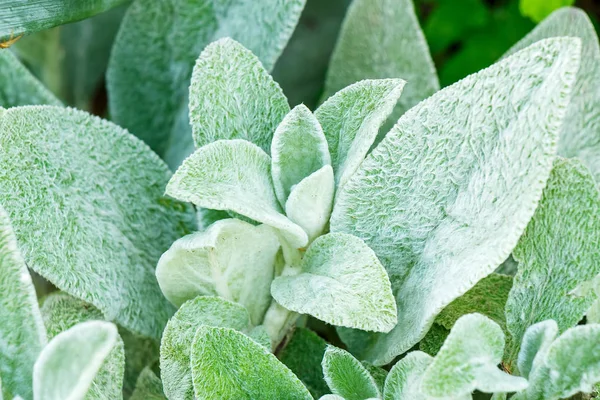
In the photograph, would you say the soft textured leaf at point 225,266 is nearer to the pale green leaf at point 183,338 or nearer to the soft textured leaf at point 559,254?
the pale green leaf at point 183,338

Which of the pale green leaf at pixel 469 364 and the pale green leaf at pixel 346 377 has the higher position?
the pale green leaf at pixel 469 364

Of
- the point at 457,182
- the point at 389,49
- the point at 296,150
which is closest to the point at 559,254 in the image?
the point at 457,182

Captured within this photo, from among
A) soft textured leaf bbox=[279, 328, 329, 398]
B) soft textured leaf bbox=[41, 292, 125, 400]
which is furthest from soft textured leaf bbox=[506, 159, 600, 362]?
soft textured leaf bbox=[41, 292, 125, 400]

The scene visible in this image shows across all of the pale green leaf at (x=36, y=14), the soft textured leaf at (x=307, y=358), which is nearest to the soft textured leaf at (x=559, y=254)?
the soft textured leaf at (x=307, y=358)

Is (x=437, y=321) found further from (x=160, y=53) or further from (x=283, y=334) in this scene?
(x=160, y=53)

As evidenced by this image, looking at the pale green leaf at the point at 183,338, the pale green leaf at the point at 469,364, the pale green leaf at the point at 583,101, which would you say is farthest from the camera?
the pale green leaf at the point at 583,101
